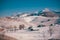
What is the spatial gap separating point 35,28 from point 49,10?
38 centimetres

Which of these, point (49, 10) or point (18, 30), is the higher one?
point (49, 10)

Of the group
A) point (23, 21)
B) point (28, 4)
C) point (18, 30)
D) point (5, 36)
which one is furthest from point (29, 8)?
point (5, 36)

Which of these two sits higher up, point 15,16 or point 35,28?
point 15,16

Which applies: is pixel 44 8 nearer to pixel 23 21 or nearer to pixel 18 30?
pixel 23 21

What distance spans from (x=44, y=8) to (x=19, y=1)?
435mm

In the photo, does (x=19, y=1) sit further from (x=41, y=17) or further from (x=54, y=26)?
(x=54, y=26)

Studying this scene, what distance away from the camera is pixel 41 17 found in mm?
2350

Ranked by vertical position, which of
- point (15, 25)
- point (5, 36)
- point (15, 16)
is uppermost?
point (15, 16)

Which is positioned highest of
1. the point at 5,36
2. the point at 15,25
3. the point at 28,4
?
the point at 28,4

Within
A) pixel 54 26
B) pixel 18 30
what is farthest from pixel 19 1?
pixel 54 26

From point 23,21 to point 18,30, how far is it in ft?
0.58

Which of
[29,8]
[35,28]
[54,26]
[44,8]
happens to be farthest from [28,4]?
[54,26]

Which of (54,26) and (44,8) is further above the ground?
(44,8)

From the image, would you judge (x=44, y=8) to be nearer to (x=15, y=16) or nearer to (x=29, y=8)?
(x=29, y=8)
